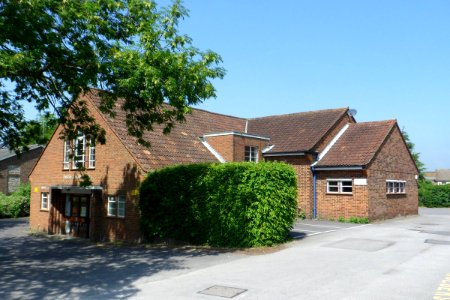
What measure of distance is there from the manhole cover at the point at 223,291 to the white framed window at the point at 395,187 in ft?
62.3

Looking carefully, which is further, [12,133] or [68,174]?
[68,174]

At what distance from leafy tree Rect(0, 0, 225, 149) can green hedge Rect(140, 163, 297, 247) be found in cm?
311

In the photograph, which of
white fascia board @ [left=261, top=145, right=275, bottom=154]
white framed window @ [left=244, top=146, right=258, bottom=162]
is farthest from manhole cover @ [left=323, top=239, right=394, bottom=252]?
white fascia board @ [left=261, top=145, right=275, bottom=154]

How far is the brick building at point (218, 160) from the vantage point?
20250mm

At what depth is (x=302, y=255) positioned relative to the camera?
13234 millimetres

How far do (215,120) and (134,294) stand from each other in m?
20.5

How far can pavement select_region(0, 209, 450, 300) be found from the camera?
895 cm

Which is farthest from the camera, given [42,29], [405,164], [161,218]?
[405,164]

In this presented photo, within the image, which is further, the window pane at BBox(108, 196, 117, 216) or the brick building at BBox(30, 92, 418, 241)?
the window pane at BBox(108, 196, 117, 216)

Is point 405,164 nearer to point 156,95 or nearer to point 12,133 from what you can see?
point 156,95

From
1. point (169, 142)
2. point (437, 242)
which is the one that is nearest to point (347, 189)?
point (437, 242)

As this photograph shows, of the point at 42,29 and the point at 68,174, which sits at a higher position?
the point at 42,29

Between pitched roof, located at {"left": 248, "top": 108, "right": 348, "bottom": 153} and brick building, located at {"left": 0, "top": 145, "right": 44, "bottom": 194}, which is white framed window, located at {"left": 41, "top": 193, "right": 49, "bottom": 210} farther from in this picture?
brick building, located at {"left": 0, "top": 145, "right": 44, "bottom": 194}

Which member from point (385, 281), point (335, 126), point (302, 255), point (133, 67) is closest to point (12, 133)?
point (133, 67)
